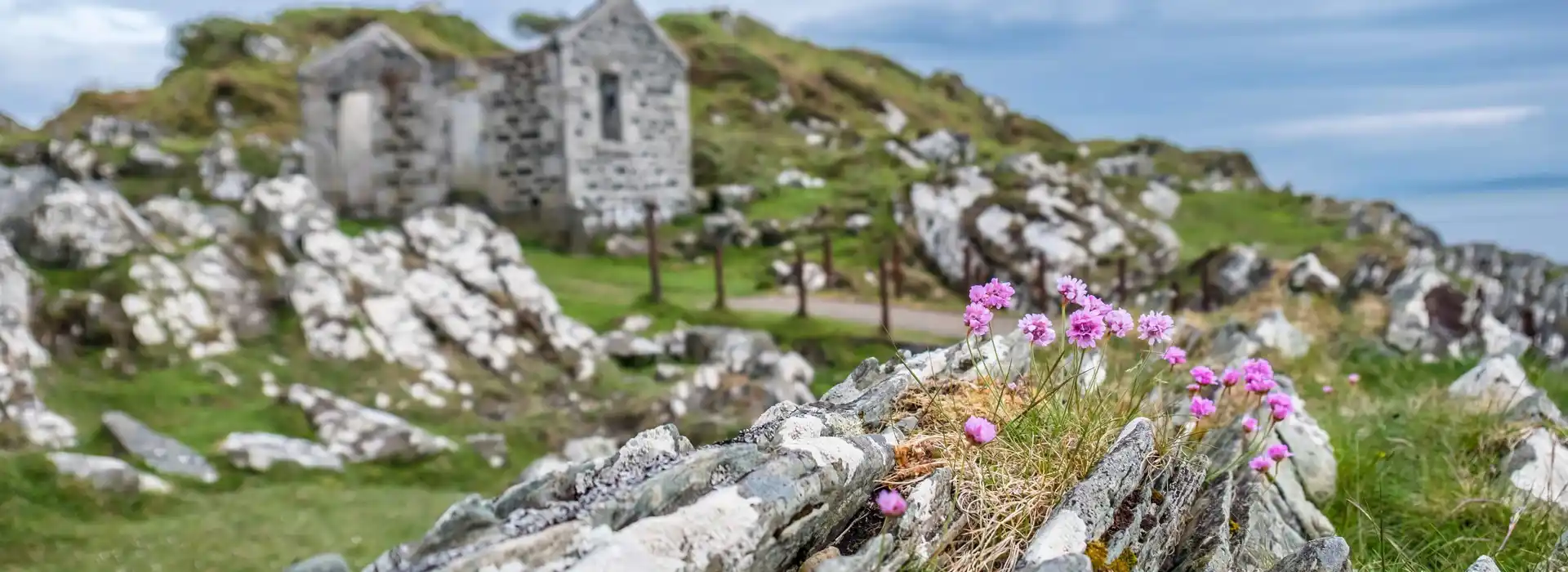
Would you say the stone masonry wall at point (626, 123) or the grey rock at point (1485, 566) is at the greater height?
the stone masonry wall at point (626, 123)

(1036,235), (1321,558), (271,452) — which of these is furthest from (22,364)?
(1036,235)

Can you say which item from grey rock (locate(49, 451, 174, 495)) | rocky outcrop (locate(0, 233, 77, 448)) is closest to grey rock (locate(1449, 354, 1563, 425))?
grey rock (locate(49, 451, 174, 495))

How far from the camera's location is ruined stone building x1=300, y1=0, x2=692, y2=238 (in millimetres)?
24062

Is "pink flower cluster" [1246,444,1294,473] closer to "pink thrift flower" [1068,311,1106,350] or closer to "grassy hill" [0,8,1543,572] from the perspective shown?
"grassy hill" [0,8,1543,572]

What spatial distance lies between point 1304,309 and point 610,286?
39.2 feet

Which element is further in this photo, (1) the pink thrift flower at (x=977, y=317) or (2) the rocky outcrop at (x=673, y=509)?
(1) the pink thrift flower at (x=977, y=317)

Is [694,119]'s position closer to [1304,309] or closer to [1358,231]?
[1358,231]

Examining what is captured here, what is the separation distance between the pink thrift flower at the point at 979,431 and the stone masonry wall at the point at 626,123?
21.6 metres

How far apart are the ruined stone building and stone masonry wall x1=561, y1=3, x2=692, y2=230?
4 cm

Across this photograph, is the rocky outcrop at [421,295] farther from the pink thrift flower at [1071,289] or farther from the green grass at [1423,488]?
the pink thrift flower at [1071,289]

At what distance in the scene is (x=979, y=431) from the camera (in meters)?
3.18

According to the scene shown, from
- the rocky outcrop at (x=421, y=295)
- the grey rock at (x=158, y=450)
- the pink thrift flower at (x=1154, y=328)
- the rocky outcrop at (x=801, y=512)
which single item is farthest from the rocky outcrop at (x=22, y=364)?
the pink thrift flower at (x=1154, y=328)

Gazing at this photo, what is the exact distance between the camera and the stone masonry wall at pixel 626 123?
24.1m

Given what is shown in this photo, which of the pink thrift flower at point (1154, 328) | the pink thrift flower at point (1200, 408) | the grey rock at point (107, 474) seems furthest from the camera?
the grey rock at point (107, 474)
